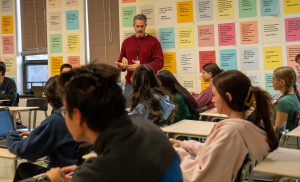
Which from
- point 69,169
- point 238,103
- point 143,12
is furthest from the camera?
point 143,12

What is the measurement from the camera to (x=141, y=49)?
5.19 m

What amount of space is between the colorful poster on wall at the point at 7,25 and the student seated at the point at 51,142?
15.6ft

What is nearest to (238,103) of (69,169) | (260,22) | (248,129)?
(248,129)

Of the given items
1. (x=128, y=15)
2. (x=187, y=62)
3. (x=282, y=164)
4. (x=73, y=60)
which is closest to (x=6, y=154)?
(x=282, y=164)

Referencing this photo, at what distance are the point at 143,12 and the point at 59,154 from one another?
3673 millimetres

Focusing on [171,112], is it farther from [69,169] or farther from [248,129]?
[69,169]

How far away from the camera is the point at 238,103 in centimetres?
204

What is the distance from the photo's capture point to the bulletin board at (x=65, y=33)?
6.02 meters

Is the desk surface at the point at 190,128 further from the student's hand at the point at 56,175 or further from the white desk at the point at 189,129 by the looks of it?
the student's hand at the point at 56,175

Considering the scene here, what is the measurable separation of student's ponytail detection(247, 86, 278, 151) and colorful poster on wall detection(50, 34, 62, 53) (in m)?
4.63

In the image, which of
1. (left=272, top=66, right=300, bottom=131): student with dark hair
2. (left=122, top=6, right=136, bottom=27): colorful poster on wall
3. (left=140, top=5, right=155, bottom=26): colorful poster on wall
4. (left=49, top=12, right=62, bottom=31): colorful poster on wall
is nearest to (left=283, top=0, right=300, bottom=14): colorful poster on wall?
(left=272, top=66, right=300, bottom=131): student with dark hair

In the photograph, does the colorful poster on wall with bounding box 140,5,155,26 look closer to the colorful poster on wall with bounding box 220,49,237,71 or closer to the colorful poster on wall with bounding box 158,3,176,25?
the colorful poster on wall with bounding box 158,3,176,25

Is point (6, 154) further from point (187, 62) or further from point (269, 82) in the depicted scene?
point (269, 82)

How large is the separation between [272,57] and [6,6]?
4.51m
